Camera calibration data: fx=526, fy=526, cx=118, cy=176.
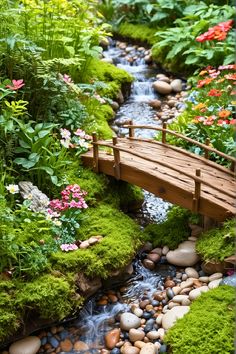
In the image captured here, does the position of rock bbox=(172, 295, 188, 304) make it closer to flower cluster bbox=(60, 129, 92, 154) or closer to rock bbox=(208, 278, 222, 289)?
rock bbox=(208, 278, 222, 289)

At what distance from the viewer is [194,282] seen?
427cm

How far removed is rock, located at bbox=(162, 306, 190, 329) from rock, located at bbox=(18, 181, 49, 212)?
131 cm

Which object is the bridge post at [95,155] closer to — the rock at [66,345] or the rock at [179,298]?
the rock at [179,298]

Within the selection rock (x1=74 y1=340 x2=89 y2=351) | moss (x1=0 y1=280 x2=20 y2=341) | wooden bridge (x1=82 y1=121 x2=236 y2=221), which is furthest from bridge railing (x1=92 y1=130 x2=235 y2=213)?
moss (x1=0 y1=280 x2=20 y2=341)

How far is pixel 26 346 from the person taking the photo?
3816 millimetres

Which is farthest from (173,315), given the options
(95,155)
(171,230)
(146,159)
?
(95,155)

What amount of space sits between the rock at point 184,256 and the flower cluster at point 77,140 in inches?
54.6

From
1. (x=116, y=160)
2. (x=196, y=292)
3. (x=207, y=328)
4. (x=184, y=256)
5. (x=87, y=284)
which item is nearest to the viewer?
(x=207, y=328)

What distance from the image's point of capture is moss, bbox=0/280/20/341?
145 inches

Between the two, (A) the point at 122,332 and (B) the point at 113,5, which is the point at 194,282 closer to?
(A) the point at 122,332

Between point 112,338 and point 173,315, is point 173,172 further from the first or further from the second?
point 112,338

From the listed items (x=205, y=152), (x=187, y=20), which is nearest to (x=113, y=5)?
(x=187, y=20)

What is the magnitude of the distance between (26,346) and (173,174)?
6.28 feet

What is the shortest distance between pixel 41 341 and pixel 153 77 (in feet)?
17.5
